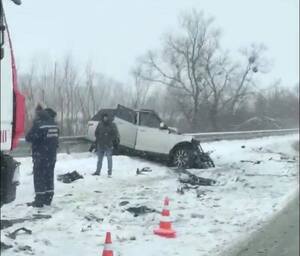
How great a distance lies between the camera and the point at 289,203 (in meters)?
13.4

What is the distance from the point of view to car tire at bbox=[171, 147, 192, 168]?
18.7m

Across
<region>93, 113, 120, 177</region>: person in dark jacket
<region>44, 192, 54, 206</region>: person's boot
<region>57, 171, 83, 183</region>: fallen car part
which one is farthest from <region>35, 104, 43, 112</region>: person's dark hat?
<region>93, 113, 120, 177</region>: person in dark jacket

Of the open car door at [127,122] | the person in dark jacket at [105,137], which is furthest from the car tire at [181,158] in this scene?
the person in dark jacket at [105,137]

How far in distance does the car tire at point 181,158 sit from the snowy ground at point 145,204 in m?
0.56

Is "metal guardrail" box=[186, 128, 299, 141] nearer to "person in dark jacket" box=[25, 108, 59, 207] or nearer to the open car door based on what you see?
the open car door

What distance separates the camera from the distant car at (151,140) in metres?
18.6

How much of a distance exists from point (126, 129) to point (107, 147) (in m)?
3.50

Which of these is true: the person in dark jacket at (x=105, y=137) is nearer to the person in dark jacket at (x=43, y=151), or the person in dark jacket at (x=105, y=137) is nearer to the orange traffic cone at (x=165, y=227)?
the person in dark jacket at (x=43, y=151)

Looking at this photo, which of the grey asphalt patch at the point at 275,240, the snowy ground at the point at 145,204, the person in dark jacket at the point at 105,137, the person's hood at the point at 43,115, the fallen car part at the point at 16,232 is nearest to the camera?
the fallen car part at the point at 16,232

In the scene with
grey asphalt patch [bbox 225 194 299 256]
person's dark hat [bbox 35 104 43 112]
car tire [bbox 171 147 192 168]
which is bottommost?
grey asphalt patch [bbox 225 194 299 256]

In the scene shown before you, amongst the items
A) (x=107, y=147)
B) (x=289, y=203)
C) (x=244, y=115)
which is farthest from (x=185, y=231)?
(x=244, y=115)

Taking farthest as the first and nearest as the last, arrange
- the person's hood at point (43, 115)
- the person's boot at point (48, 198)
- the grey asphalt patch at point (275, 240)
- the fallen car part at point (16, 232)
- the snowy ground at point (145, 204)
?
the person's boot at point (48, 198) < the person's hood at point (43, 115) < the snowy ground at point (145, 204) < the grey asphalt patch at point (275, 240) < the fallen car part at point (16, 232)

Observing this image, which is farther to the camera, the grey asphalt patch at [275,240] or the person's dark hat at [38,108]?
the person's dark hat at [38,108]

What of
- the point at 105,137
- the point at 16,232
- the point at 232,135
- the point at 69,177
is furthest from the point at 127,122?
the point at 232,135
